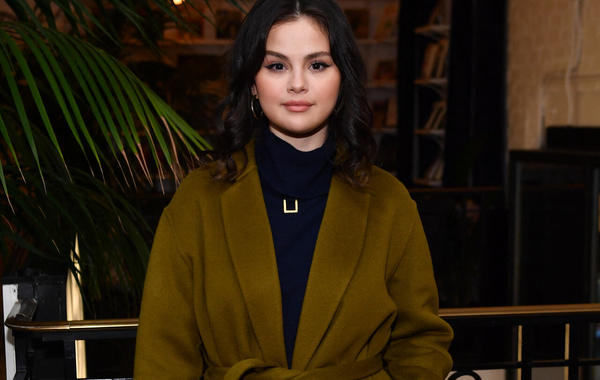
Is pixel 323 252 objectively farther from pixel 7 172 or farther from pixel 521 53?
pixel 521 53

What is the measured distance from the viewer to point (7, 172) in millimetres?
1383

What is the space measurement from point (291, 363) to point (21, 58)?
620 mm

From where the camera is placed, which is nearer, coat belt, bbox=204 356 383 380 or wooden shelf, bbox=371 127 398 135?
coat belt, bbox=204 356 383 380

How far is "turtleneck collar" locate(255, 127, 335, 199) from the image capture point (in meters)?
1.07

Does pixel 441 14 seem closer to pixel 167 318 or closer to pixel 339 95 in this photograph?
pixel 339 95

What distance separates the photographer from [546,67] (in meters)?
4.61

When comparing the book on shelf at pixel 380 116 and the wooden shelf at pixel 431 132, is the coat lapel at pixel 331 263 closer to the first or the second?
the wooden shelf at pixel 431 132

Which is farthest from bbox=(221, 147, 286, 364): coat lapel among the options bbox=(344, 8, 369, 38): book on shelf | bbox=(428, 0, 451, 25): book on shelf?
bbox=(344, 8, 369, 38): book on shelf

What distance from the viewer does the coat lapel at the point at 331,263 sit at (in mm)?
1012

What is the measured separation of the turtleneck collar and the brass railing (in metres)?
0.41

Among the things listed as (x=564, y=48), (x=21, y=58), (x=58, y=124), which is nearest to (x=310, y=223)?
(x=21, y=58)

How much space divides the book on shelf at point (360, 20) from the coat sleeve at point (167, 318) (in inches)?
241

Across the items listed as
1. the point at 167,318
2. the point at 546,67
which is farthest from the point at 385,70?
the point at 167,318

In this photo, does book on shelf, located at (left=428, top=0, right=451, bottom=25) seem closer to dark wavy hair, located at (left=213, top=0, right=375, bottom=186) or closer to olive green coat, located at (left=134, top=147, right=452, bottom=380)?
dark wavy hair, located at (left=213, top=0, right=375, bottom=186)
